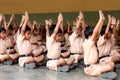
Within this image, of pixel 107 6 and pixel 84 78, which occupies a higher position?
pixel 107 6

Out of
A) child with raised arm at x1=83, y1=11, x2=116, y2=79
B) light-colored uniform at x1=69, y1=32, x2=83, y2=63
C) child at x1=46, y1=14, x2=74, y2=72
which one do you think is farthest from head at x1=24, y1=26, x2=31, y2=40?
child with raised arm at x1=83, y1=11, x2=116, y2=79

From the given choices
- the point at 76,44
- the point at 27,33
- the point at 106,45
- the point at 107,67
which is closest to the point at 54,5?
the point at 76,44

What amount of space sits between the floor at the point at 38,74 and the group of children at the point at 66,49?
113 millimetres

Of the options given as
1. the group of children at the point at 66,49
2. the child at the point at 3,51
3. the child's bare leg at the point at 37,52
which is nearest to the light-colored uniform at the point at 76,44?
the group of children at the point at 66,49

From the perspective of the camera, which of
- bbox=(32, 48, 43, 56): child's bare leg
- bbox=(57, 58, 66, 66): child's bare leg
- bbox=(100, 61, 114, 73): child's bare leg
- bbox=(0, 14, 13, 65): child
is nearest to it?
bbox=(100, 61, 114, 73): child's bare leg

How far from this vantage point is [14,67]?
6613 millimetres

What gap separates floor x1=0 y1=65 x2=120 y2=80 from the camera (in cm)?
575

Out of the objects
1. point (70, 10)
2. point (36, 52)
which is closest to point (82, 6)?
point (70, 10)

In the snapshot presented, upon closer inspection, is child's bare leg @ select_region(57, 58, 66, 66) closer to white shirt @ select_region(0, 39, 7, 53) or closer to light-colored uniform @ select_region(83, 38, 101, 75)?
light-colored uniform @ select_region(83, 38, 101, 75)

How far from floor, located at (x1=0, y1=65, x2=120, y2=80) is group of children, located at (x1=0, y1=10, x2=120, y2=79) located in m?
0.11

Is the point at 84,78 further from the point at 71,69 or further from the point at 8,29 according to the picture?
the point at 8,29

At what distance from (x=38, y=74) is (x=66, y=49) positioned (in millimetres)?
1405

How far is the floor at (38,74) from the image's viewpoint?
5.75 m

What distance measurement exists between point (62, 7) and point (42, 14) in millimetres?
935
